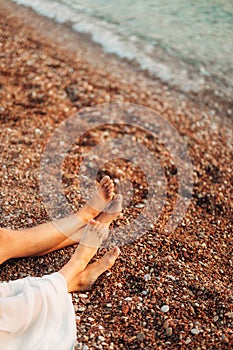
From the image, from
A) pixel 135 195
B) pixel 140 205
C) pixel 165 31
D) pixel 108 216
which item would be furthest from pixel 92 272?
pixel 165 31

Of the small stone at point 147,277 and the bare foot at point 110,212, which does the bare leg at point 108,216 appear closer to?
the bare foot at point 110,212

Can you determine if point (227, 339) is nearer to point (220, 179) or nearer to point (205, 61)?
point (220, 179)

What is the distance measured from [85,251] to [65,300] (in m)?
0.66

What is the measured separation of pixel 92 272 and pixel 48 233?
1.86ft

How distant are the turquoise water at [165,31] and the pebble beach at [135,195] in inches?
26.6

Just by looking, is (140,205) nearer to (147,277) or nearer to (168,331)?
(147,277)

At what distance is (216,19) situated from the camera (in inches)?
428

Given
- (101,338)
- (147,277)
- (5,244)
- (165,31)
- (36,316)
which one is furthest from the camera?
(165,31)

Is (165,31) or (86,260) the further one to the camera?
(165,31)

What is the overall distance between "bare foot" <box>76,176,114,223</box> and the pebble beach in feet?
1.30

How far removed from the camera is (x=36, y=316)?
314 cm

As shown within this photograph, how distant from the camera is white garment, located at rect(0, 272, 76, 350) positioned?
3.03m

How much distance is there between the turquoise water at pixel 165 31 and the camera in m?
9.00

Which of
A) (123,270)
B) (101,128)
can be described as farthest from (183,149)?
(123,270)
